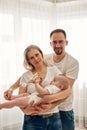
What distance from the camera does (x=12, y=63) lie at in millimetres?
3885

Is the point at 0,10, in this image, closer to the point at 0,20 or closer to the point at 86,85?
the point at 0,20

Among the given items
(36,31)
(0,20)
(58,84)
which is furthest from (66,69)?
(36,31)

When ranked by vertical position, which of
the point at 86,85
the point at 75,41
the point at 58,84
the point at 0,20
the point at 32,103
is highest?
the point at 0,20

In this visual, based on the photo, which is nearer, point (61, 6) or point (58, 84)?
point (58, 84)

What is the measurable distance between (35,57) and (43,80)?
0.15m

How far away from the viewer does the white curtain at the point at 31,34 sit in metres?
3.77

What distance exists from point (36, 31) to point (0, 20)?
79 cm

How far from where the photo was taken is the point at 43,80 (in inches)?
58.4

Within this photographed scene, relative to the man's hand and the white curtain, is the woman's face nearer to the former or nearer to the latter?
the man's hand

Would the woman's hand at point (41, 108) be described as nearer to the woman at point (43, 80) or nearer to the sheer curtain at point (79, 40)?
the woman at point (43, 80)

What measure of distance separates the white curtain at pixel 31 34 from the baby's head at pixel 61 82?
2277 mm

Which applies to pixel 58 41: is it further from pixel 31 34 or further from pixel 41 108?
pixel 31 34

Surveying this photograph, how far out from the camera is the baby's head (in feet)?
4.95

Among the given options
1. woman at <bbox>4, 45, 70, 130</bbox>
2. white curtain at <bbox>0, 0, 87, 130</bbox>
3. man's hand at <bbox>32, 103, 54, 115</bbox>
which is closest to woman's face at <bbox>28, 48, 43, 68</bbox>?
woman at <bbox>4, 45, 70, 130</bbox>
